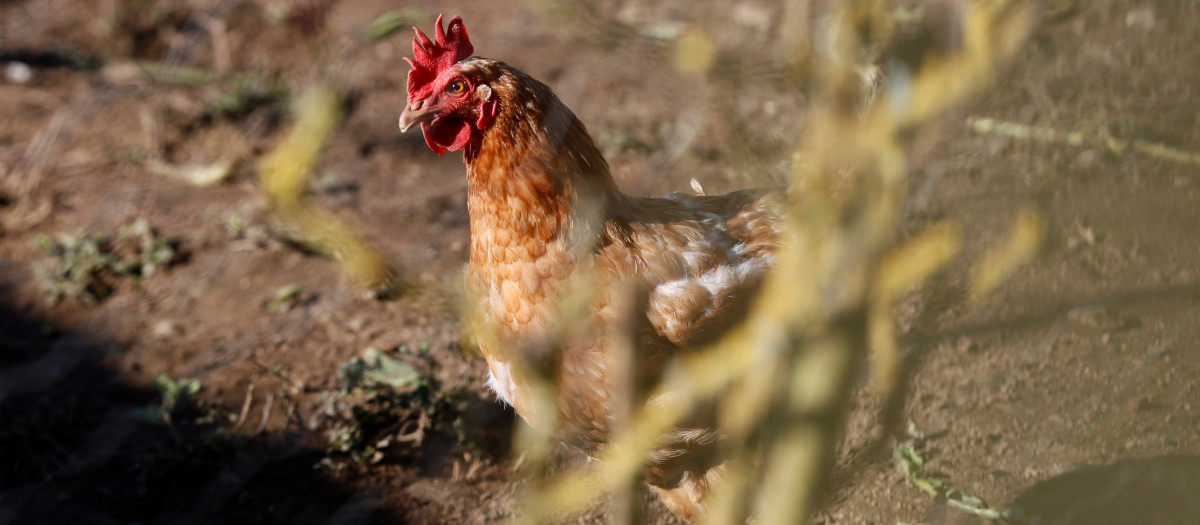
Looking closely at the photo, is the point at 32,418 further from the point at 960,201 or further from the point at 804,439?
the point at 960,201

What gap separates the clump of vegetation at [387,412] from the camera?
2.23m

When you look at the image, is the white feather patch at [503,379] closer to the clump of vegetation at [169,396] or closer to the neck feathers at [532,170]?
the neck feathers at [532,170]

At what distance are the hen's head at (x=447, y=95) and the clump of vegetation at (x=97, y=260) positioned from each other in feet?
5.94

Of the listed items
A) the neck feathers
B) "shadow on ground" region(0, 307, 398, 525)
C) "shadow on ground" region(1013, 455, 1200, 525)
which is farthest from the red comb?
"shadow on ground" region(1013, 455, 1200, 525)

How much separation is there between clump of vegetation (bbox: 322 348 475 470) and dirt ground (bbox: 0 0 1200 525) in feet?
0.10

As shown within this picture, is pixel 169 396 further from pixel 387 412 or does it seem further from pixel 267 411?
pixel 387 412

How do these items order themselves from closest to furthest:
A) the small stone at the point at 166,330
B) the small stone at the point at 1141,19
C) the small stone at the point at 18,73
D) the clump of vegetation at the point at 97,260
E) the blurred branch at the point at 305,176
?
the blurred branch at the point at 305,176, the small stone at the point at 166,330, the clump of vegetation at the point at 97,260, the small stone at the point at 1141,19, the small stone at the point at 18,73

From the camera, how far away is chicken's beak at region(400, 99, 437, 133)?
164 centimetres

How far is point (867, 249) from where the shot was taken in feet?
3.47

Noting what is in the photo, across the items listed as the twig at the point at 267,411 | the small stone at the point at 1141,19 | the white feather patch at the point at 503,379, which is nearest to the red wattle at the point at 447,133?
the white feather patch at the point at 503,379

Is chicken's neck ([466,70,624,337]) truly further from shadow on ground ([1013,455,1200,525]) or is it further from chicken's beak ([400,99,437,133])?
shadow on ground ([1013,455,1200,525])

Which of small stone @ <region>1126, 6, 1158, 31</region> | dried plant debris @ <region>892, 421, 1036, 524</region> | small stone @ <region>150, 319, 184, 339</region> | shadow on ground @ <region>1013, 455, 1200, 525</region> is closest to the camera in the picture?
shadow on ground @ <region>1013, 455, 1200, 525</region>

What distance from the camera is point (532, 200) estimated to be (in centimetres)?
161

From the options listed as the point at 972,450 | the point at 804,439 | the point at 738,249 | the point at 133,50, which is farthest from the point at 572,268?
the point at 133,50
